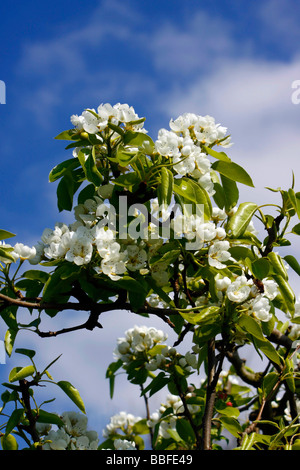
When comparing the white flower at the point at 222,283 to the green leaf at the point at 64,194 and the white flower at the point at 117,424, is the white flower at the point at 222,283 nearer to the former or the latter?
the green leaf at the point at 64,194

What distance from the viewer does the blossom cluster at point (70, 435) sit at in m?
1.89

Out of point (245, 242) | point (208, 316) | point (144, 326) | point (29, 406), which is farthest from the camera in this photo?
point (144, 326)

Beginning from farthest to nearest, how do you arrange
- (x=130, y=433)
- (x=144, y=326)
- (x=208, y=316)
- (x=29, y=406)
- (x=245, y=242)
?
1. (x=130, y=433)
2. (x=144, y=326)
3. (x=245, y=242)
4. (x=29, y=406)
5. (x=208, y=316)

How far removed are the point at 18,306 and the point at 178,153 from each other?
2.34ft

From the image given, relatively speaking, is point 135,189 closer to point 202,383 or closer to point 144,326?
point 144,326

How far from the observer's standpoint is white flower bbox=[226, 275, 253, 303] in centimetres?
175

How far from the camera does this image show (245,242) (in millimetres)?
2043

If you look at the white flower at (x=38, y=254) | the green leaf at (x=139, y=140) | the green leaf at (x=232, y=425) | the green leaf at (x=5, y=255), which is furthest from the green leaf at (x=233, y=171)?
the green leaf at (x=232, y=425)

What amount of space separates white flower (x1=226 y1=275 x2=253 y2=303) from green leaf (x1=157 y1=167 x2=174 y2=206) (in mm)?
334

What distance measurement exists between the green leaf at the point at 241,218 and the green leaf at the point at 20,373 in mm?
804

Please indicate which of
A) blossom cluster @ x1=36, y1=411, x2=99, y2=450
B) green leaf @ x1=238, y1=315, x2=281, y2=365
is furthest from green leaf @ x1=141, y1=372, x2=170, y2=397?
green leaf @ x1=238, y1=315, x2=281, y2=365

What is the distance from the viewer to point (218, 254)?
1.84 metres
